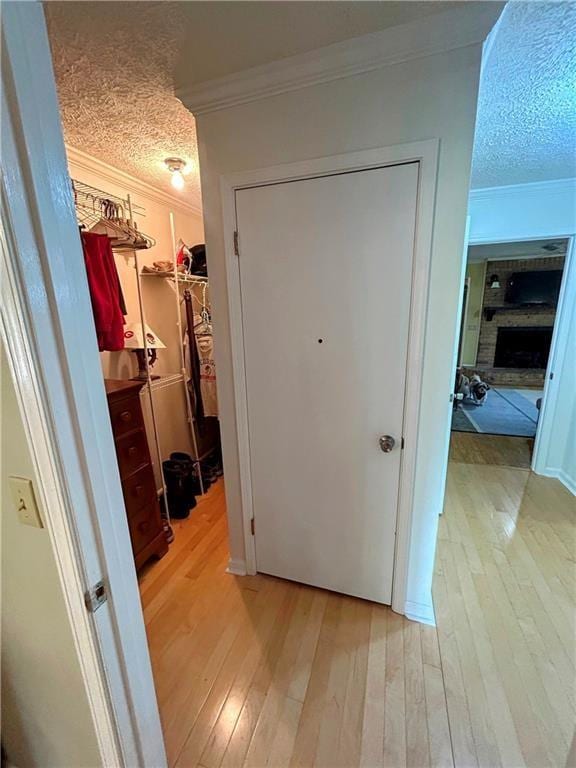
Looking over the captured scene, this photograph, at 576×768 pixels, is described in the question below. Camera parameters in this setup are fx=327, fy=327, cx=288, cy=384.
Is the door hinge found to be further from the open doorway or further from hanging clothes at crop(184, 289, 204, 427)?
the open doorway

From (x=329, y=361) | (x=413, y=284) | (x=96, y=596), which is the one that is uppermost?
(x=413, y=284)

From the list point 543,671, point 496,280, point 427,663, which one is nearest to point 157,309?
point 427,663

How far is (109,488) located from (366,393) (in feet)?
3.52

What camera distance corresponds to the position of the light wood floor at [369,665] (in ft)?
3.82

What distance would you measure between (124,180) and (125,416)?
1686 mm

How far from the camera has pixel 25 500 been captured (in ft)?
2.12

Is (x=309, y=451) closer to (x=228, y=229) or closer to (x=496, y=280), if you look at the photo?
(x=228, y=229)

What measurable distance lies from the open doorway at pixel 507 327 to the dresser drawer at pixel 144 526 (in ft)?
15.2

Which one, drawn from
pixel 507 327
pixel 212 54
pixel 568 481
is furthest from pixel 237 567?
pixel 507 327

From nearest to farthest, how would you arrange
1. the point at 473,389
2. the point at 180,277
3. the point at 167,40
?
1. the point at 167,40
2. the point at 180,277
3. the point at 473,389

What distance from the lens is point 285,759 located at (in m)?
1.13

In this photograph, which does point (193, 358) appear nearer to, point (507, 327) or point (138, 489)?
point (138, 489)

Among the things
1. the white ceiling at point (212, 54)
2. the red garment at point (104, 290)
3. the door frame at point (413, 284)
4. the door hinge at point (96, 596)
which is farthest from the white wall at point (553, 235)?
the door hinge at point (96, 596)

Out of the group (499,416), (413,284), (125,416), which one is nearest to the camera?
(413,284)
